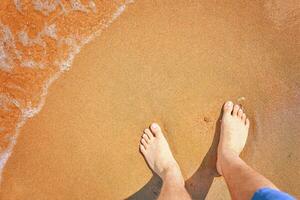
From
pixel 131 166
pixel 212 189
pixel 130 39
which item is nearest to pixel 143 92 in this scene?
pixel 130 39

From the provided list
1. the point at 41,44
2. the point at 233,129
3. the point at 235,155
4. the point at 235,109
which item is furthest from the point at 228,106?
the point at 41,44

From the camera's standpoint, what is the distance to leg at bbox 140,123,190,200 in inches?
96.2

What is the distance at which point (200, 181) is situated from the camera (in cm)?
257

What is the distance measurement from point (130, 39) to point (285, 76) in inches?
44.6

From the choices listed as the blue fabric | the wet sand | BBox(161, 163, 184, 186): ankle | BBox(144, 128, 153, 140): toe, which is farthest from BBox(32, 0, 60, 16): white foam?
the blue fabric

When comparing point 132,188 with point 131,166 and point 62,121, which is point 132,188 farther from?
point 62,121

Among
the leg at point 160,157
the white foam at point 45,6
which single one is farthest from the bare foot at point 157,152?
the white foam at point 45,6

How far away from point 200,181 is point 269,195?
2.72ft

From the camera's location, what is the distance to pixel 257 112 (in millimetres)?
2523

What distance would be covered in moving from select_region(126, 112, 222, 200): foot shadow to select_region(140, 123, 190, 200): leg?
12cm

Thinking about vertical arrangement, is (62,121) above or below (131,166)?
above

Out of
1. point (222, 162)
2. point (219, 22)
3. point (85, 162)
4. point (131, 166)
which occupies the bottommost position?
point (222, 162)

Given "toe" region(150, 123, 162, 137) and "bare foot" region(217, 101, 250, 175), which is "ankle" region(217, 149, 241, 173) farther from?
"toe" region(150, 123, 162, 137)

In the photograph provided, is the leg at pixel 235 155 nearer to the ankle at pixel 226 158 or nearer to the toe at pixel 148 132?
the ankle at pixel 226 158
